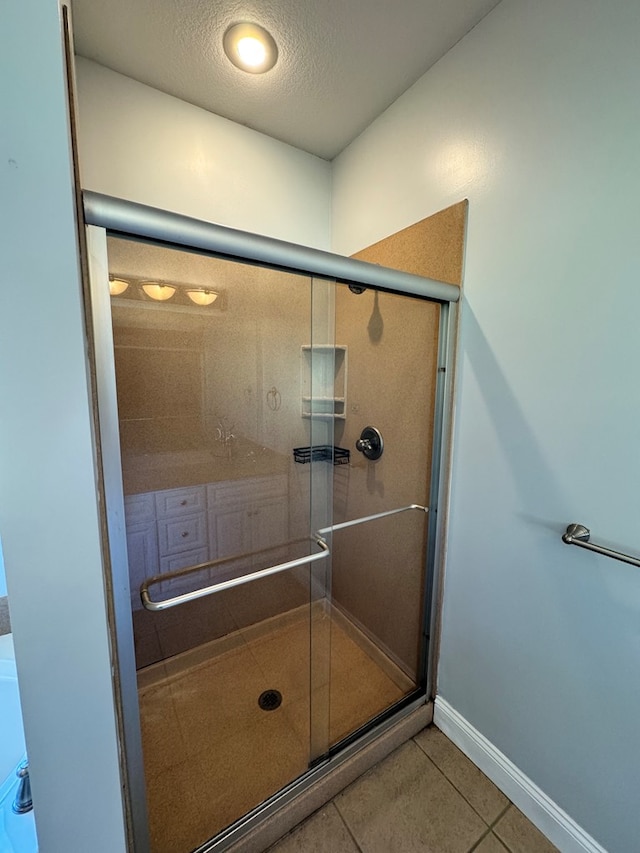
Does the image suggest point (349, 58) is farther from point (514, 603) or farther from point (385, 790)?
point (385, 790)

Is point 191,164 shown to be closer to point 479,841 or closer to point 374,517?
point 374,517

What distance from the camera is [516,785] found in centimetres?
114

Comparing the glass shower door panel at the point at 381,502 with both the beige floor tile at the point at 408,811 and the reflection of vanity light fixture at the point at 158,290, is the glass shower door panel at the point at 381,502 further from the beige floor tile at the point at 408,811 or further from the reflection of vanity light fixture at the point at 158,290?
the reflection of vanity light fixture at the point at 158,290

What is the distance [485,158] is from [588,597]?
57.5 inches

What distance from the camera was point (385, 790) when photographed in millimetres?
1199

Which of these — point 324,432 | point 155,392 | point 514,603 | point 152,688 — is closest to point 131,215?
point 155,392

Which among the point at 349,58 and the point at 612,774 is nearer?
the point at 612,774

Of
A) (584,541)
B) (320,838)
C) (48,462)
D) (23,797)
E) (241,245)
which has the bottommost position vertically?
(320,838)

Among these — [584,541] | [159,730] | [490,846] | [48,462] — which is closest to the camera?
[48,462]

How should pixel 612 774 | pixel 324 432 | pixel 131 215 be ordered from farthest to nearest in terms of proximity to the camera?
1. pixel 324 432
2. pixel 612 774
3. pixel 131 215

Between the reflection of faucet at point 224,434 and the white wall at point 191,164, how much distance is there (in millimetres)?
985

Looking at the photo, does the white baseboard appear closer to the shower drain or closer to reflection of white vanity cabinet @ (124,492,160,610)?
the shower drain

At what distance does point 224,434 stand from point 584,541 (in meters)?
1.41

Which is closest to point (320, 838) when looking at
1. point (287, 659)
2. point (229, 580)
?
point (287, 659)
